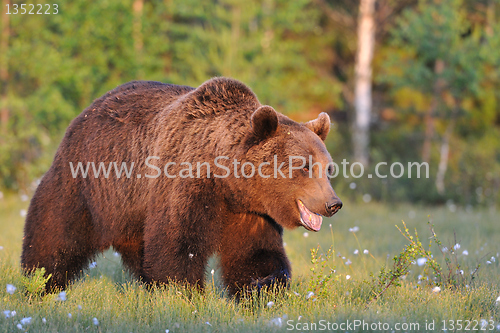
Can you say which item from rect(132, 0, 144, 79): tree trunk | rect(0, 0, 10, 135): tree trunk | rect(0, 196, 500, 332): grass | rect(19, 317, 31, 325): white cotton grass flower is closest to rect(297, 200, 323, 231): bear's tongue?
rect(0, 196, 500, 332): grass

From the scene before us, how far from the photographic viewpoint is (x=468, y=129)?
73.5ft

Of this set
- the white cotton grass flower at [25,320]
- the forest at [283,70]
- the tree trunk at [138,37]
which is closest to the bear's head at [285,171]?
the white cotton grass flower at [25,320]

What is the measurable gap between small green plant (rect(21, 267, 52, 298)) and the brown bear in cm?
24

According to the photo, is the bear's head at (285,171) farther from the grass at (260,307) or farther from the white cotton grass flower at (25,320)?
the white cotton grass flower at (25,320)

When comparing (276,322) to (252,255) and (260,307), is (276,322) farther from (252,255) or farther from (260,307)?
(252,255)

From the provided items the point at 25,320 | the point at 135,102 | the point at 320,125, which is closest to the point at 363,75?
the point at 320,125

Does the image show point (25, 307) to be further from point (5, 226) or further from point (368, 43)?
point (368, 43)

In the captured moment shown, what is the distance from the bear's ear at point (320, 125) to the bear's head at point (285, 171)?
1.16 ft

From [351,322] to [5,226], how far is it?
8.10 m

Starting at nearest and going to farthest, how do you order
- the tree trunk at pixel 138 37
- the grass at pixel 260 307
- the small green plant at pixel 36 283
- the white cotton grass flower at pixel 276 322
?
the white cotton grass flower at pixel 276 322, the grass at pixel 260 307, the small green plant at pixel 36 283, the tree trunk at pixel 138 37

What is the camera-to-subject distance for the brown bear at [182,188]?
4.48 m

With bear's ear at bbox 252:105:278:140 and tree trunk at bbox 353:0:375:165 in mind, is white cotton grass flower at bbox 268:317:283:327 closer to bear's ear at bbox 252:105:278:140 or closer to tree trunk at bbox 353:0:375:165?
bear's ear at bbox 252:105:278:140

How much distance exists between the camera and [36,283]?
4660 mm

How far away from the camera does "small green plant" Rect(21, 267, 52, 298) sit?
4648 mm
